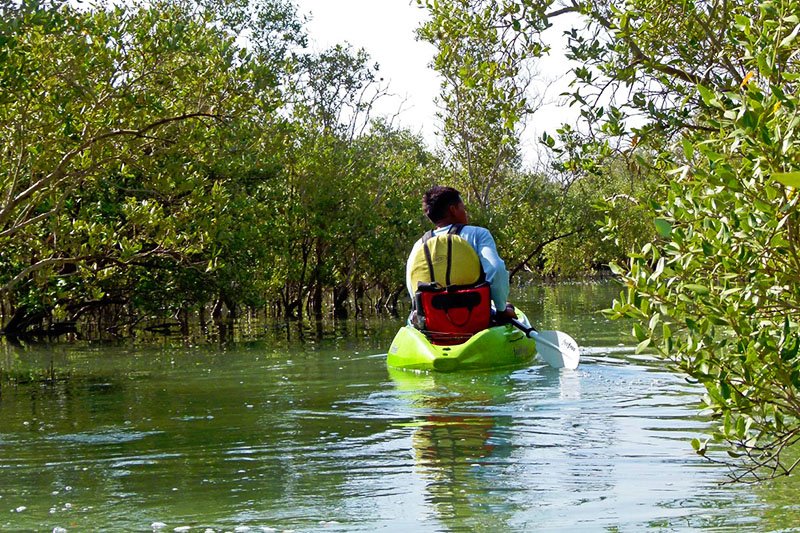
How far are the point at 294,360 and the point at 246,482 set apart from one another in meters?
8.09

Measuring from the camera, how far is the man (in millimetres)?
11203

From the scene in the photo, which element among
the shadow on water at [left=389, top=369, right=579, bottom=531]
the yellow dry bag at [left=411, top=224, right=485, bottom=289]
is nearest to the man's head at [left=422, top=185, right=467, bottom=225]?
the yellow dry bag at [left=411, top=224, right=485, bottom=289]

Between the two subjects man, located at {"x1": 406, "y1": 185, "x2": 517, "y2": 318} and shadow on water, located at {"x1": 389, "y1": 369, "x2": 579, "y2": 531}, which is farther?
man, located at {"x1": 406, "y1": 185, "x2": 517, "y2": 318}

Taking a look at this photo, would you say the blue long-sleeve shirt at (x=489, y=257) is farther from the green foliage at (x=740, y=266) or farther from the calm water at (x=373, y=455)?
the green foliage at (x=740, y=266)

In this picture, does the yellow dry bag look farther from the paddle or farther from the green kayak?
the paddle

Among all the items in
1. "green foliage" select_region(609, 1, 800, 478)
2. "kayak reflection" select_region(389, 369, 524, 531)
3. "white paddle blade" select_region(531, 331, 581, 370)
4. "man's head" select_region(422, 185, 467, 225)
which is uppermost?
"man's head" select_region(422, 185, 467, 225)

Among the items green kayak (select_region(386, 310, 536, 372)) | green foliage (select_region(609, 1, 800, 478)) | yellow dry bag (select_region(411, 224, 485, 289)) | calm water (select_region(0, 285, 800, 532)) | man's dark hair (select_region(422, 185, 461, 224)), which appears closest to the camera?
green foliage (select_region(609, 1, 800, 478))

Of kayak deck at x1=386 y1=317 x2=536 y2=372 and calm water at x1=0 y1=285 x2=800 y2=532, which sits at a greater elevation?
kayak deck at x1=386 y1=317 x2=536 y2=372

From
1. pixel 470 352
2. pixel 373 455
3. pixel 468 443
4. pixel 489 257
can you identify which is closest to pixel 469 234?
pixel 489 257

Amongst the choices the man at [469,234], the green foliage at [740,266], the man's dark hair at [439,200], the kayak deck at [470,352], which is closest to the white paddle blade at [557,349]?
the kayak deck at [470,352]

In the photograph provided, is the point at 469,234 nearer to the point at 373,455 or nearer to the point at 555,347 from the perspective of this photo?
the point at 555,347

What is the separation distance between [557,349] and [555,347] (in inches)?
1.3

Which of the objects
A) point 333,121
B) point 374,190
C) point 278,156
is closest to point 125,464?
point 278,156

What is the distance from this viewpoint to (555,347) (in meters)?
11.4
